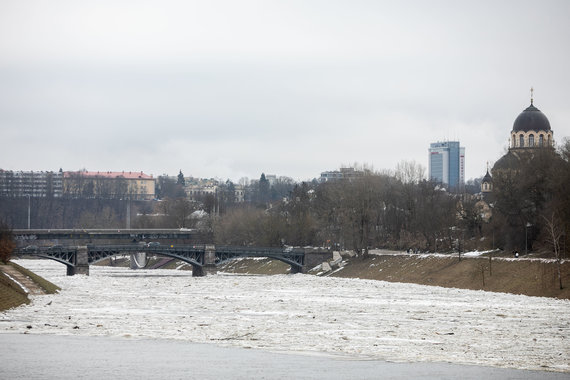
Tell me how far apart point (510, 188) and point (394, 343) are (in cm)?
6058

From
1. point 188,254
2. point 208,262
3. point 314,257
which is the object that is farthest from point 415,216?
point 188,254

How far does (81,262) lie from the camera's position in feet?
423

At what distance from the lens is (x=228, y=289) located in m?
99.1

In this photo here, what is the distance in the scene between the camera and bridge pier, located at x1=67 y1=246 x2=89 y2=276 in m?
128

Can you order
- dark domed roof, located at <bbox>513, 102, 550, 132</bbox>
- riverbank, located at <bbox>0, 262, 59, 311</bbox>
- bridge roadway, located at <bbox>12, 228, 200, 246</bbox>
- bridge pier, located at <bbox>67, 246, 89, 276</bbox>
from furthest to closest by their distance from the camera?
dark domed roof, located at <bbox>513, 102, 550, 132</bbox> → bridge roadway, located at <bbox>12, 228, 200, 246</bbox> → bridge pier, located at <bbox>67, 246, 89, 276</bbox> → riverbank, located at <bbox>0, 262, 59, 311</bbox>

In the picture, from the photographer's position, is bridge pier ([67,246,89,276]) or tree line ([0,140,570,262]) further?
bridge pier ([67,246,89,276])

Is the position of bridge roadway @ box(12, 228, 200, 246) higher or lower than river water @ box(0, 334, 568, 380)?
higher

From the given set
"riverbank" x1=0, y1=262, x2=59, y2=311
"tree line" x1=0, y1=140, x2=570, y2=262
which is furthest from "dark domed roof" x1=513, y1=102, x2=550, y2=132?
"riverbank" x1=0, y1=262, x2=59, y2=311

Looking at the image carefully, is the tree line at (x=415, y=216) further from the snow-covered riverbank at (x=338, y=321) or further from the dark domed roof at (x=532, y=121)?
the dark domed roof at (x=532, y=121)

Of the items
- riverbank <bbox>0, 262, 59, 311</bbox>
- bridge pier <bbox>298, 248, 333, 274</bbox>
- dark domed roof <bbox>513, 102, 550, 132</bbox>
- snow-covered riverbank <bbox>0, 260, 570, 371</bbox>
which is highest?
dark domed roof <bbox>513, 102, 550, 132</bbox>

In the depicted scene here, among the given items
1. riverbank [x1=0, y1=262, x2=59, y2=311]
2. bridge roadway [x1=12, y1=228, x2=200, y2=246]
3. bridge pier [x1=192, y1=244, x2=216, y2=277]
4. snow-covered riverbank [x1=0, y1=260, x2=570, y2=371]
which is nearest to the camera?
snow-covered riverbank [x1=0, y1=260, x2=570, y2=371]

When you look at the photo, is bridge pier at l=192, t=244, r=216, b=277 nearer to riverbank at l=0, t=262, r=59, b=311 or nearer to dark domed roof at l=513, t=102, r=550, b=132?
riverbank at l=0, t=262, r=59, b=311

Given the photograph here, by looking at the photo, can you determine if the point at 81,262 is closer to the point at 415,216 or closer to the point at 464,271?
the point at 415,216

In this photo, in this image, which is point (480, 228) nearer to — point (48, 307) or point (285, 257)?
point (285, 257)
